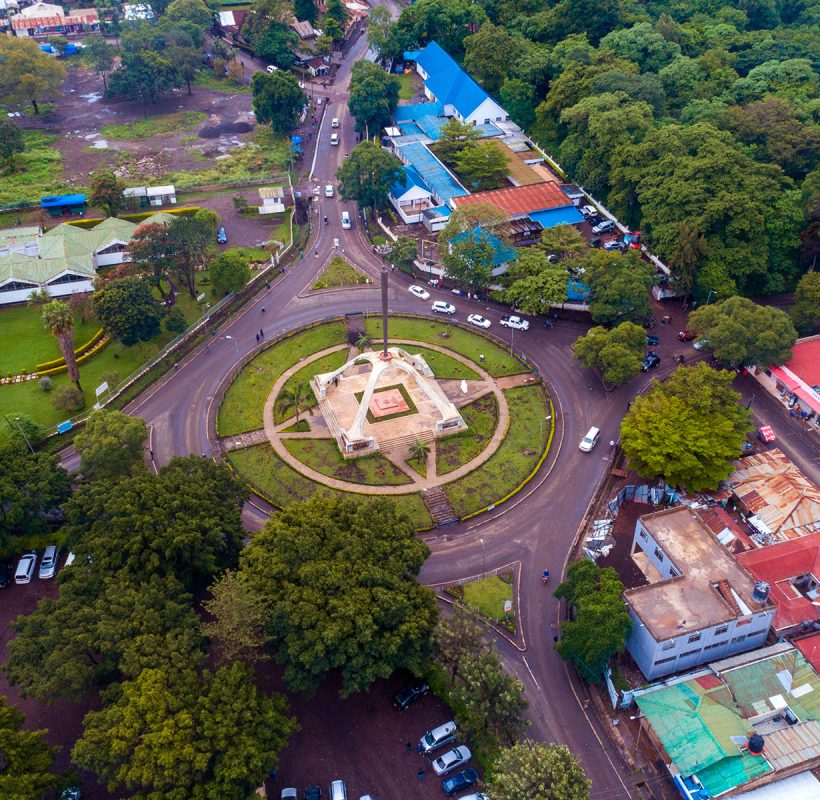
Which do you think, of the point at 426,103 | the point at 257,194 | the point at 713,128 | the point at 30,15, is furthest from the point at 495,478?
the point at 30,15

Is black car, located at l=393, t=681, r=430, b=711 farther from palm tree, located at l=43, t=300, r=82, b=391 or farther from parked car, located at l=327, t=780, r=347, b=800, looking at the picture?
palm tree, located at l=43, t=300, r=82, b=391

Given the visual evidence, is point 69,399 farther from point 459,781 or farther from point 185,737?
point 459,781

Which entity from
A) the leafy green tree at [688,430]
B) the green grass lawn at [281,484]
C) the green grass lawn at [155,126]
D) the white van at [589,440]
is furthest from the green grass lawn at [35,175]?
the leafy green tree at [688,430]

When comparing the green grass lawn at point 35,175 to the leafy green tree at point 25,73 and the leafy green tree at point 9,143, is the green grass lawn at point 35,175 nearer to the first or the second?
the leafy green tree at point 9,143

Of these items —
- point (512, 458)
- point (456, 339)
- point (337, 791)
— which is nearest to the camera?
point (337, 791)

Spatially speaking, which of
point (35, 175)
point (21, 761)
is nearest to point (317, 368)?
point (21, 761)

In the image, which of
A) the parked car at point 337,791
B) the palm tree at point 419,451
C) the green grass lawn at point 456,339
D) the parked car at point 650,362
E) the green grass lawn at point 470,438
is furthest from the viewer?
the green grass lawn at point 456,339
